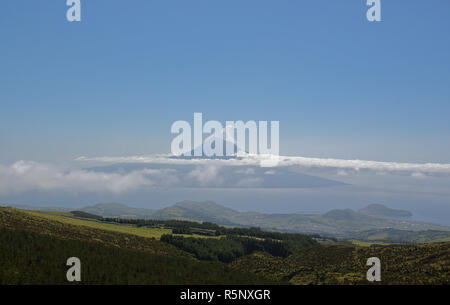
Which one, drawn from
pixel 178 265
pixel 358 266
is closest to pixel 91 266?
pixel 178 265

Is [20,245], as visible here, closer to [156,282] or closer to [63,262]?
[63,262]

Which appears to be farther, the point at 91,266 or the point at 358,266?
the point at 358,266

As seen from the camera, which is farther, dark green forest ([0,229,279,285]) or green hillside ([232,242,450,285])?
A: green hillside ([232,242,450,285])

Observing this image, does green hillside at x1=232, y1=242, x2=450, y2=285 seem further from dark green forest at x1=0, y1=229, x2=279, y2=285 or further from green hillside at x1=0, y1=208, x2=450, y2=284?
dark green forest at x1=0, y1=229, x2=279, y2=285

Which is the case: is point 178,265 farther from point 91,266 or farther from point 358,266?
point 358,266

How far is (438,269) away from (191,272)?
79628mm

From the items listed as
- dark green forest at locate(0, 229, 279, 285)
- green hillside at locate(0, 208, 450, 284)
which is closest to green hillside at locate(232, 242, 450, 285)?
green hillside at locate(0, 208, 450, 284)

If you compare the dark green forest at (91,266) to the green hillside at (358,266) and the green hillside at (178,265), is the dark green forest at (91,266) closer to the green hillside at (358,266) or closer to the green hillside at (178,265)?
the green hillside at (178,265)

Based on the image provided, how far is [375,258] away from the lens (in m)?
135

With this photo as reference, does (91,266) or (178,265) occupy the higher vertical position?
(91,266)

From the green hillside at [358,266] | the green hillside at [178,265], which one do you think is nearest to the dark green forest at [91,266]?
the green hillside at [178,265]
